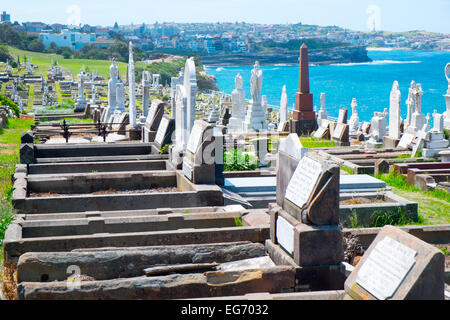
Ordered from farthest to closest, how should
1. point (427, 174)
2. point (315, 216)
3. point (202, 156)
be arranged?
point (427, 174) < point (202, 156) < point (315, 216)

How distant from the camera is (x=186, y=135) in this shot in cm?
1281

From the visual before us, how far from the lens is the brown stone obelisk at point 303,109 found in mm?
27688

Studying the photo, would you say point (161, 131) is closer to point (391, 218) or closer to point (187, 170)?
point (187, 170)

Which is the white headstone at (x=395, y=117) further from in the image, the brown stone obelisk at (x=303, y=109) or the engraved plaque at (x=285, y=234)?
the engraved plaque at (x=285, y=234)

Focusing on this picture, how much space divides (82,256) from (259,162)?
342 inches

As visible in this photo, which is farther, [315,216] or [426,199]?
[426,199]

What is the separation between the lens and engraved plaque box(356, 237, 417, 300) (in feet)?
15.9

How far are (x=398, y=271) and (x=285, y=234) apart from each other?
207cm

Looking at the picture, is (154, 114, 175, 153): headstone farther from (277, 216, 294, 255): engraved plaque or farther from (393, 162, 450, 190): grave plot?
(277, 216, 294, 255): engraved plaque

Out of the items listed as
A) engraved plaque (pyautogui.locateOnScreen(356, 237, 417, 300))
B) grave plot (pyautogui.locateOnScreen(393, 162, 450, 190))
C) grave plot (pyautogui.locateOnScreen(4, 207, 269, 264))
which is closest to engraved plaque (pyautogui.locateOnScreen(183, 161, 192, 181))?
grave plot (pyautogui.locateOnScreen(4, 207, 269, 264))

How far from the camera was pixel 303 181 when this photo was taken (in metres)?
6.54

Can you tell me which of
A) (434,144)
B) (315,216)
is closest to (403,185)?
(434,144)
